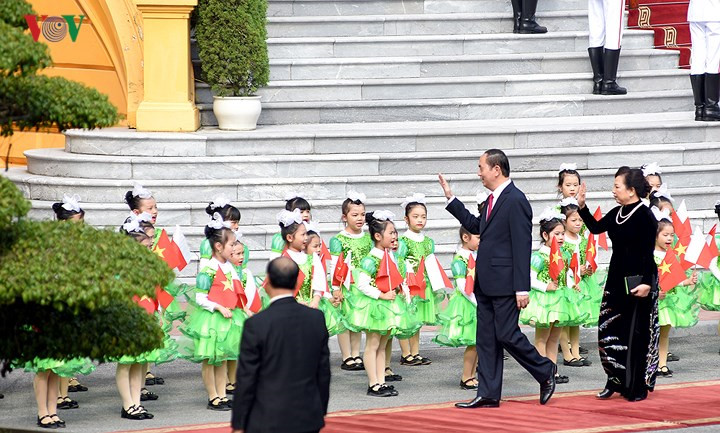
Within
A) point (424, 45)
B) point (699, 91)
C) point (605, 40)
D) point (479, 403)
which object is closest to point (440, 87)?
point (424, 45)

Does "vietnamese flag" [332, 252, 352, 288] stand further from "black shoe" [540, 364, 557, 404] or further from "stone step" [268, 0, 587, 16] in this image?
"stone step" [268, 0, 587, 16]

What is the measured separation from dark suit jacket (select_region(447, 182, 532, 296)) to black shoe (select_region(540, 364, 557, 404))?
26.6 inches

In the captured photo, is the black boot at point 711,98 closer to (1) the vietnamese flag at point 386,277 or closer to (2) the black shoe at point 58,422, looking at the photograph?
(1) the vietnamese flag at point 386,277

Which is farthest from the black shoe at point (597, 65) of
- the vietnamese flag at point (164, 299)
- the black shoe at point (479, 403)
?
the vietnamese flag at point (164, 299)

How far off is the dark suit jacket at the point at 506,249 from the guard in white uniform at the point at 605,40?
6.76 m

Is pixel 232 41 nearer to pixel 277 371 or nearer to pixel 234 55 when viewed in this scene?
pixel 234 55

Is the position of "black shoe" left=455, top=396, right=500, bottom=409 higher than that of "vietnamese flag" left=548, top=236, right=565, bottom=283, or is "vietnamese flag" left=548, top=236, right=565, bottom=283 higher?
"vietnamese flag" left=548, top=236, right=565, bottom=283

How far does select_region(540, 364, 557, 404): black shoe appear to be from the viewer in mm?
9641

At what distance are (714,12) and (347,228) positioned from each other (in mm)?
6526

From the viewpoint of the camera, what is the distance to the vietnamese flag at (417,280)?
429 inches

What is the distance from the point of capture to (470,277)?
1083 cm

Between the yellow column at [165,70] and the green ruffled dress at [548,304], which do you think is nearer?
the green ruffled dress at [548,304]

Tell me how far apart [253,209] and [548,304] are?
12.3ft

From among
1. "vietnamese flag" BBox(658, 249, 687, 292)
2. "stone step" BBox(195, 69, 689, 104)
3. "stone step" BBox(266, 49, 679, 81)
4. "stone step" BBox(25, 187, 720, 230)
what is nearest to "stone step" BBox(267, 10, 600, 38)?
"stone step" BBox(266, 49, 679, 81)
